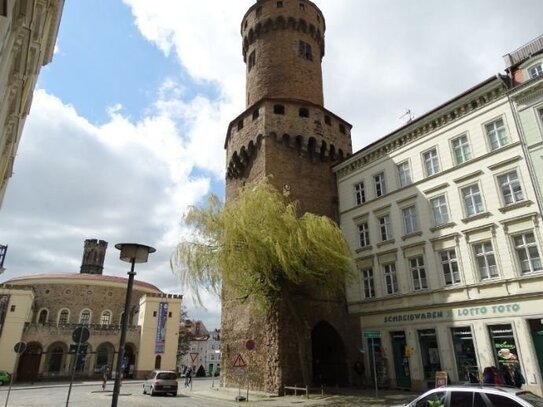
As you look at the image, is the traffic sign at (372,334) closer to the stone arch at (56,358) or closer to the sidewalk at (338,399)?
the sidewalk at (338,399)

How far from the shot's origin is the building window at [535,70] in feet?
58.8

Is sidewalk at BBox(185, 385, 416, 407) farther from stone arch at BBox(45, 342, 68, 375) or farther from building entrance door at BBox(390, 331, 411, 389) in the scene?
stone arch at BBox(45, 342, 68, 375)

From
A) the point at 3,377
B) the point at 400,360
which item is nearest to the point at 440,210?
the point at 400,360

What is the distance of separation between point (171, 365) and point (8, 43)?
46.8 meters

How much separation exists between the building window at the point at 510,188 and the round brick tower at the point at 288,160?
1052cm

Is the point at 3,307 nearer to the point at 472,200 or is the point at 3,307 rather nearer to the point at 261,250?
the point at 261,250

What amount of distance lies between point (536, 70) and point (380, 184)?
9.61 meters

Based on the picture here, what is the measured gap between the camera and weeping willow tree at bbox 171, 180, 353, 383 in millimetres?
18953

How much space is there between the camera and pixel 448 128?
2111cm

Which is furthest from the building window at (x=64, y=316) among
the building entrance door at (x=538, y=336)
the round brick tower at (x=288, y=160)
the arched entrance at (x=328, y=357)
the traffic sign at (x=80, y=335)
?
the building entrance door at (x=538, y=336)

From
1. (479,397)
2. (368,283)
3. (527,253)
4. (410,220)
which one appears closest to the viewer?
(479,397)

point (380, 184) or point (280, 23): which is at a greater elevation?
point (280, 23)

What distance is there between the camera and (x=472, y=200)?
19219mm

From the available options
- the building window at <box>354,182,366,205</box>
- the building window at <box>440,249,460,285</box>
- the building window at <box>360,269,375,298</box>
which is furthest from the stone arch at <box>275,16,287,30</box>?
the building window at <box>440,249,460,285</box>
